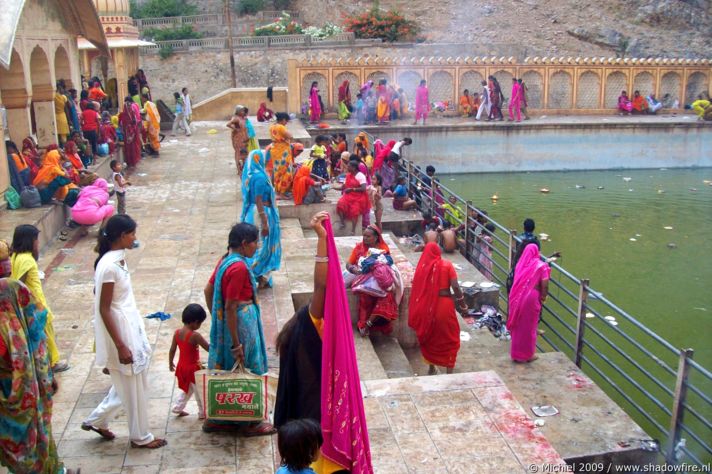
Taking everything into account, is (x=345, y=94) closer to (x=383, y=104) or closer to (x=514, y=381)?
(x=383, y=104)

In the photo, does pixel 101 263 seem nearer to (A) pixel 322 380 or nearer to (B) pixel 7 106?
(A) pixel 322 380

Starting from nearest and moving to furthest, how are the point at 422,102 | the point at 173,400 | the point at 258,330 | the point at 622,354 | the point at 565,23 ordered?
1. the point at 258,330
2. the point at 173,400
3. the point at 622,354
4. the point at 422,102
5. the point at 565,23

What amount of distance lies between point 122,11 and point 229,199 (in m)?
9.51

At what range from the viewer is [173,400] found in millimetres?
5176

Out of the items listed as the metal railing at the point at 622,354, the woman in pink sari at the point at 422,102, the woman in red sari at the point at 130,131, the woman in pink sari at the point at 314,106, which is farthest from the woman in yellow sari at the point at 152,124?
the woman in pink sari at the point at 422,102

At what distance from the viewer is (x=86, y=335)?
Result: 6.41 m

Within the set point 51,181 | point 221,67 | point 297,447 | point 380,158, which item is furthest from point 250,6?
point 297,447

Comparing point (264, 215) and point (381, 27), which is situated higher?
point (381, 27)

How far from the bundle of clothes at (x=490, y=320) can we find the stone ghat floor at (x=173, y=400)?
251 centimetres

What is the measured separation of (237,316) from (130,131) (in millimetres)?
10430

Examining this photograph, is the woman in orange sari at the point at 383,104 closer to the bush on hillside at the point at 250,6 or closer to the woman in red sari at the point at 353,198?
the woman in red sari at the point at 353,198

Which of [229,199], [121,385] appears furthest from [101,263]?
[229,199]

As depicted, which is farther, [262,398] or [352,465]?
[262,398]

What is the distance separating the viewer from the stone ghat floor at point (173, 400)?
4.42 m
